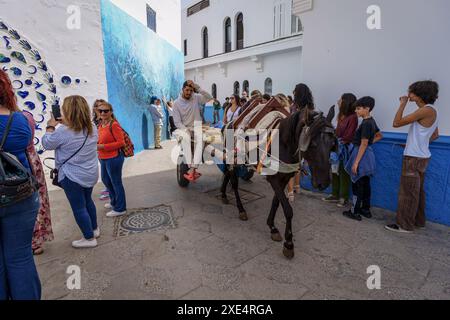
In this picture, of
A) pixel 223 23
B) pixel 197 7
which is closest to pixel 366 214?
pixel 223 23

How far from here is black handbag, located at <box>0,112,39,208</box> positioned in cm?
163

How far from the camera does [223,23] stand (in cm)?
1956

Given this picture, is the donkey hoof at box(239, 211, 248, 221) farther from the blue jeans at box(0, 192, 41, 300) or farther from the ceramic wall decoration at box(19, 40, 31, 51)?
the ceramic wall decoration at box(19, 40, 31, 51)

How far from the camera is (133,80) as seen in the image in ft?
26.8

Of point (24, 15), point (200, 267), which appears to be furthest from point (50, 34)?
point (200, 267)

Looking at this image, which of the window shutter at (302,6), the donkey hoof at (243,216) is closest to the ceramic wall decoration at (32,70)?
the donkey hoof at (243,216)

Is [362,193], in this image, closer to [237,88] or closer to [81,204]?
[81,204]

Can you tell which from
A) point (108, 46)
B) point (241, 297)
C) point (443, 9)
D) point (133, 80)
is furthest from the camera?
point (133, 80)

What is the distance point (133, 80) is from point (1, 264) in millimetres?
7247

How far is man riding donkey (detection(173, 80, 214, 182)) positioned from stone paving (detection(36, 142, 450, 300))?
833 millimetres

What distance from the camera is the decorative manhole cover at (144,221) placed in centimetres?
363

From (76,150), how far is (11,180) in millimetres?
1183

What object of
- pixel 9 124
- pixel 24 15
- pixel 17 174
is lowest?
pixel 17 174

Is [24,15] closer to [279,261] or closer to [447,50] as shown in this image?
[279,261]
